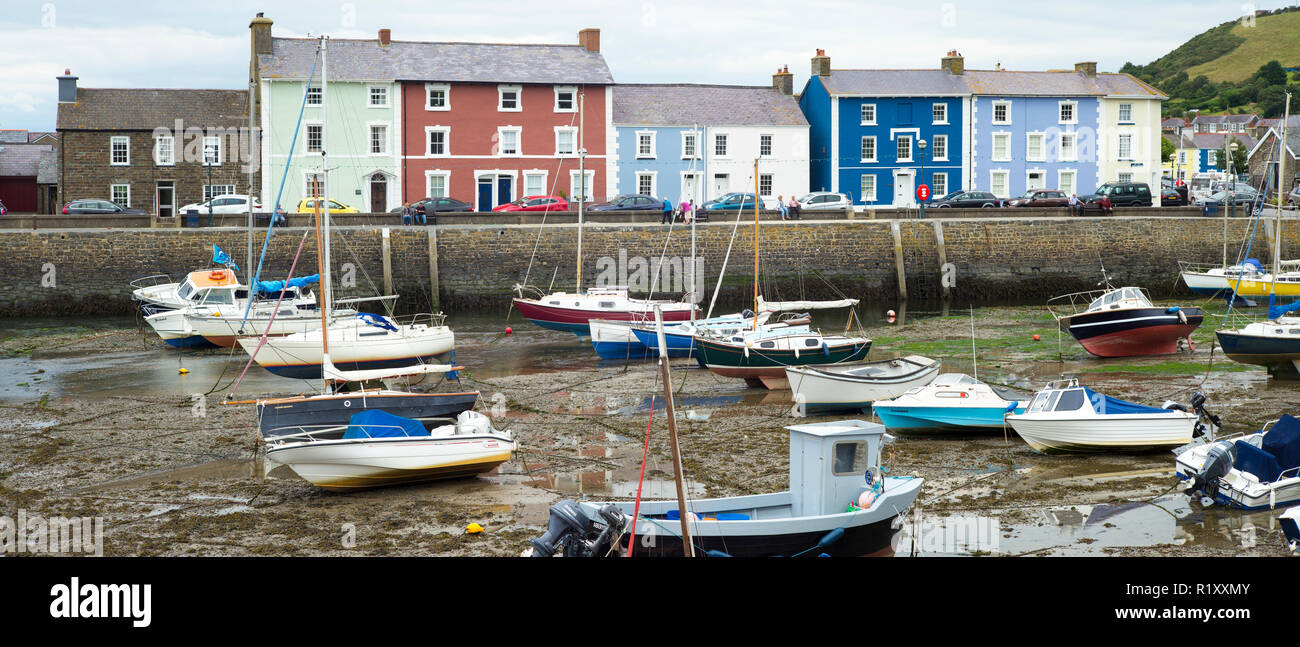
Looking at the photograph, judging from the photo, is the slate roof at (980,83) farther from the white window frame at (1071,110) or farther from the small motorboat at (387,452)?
the small motorboat at (387,452)

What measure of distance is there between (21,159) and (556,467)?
47.6 metres

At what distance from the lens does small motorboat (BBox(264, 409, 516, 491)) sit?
42.7ft

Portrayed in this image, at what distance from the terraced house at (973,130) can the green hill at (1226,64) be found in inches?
2940

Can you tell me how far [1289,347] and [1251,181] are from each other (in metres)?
58.3

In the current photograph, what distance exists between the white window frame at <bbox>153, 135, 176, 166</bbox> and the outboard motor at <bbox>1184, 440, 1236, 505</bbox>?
4181cm

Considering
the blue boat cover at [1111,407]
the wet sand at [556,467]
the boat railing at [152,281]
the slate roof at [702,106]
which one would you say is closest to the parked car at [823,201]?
the slate roof at [702,106]

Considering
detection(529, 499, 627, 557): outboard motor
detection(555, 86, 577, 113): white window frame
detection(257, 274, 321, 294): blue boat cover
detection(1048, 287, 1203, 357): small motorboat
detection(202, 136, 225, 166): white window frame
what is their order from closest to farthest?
detection(529, 499, 627, 557): outboard motor
detection(1048, 287, 1203, 357): small motorboat
detection(257, 274, 321, 294): blue boat cover
detection(202, 136, 225, 166): white window frame
detection(555, 86, 577, 113): white window frame

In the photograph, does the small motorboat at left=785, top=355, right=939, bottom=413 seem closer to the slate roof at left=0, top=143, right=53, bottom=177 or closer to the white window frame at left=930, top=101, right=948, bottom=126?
the white window frame at left=930, top=101, right=948, bottom=126

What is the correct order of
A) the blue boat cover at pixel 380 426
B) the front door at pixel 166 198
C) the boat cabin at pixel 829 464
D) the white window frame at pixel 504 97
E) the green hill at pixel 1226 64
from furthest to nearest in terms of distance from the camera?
the green hill at pixel 1226 64 → the front door at pixel 166 198 → the white window frame at pixel 504 97 → the blue boat cover at pixel 380 426 → the boat cabin at pixel 829 464

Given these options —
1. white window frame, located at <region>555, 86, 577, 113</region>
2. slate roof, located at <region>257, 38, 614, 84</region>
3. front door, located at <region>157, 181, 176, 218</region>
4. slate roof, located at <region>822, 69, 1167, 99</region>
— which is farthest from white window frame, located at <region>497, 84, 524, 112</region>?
front door, located at <region>157, 181, 176, 218</region>

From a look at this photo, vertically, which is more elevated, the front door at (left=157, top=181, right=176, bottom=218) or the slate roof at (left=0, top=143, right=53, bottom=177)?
the slate roof at (left=0, top=143, right=53, bottom=177)

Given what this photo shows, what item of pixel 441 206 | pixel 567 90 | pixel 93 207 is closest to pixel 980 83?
pixel 567 90

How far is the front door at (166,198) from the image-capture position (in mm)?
45875
